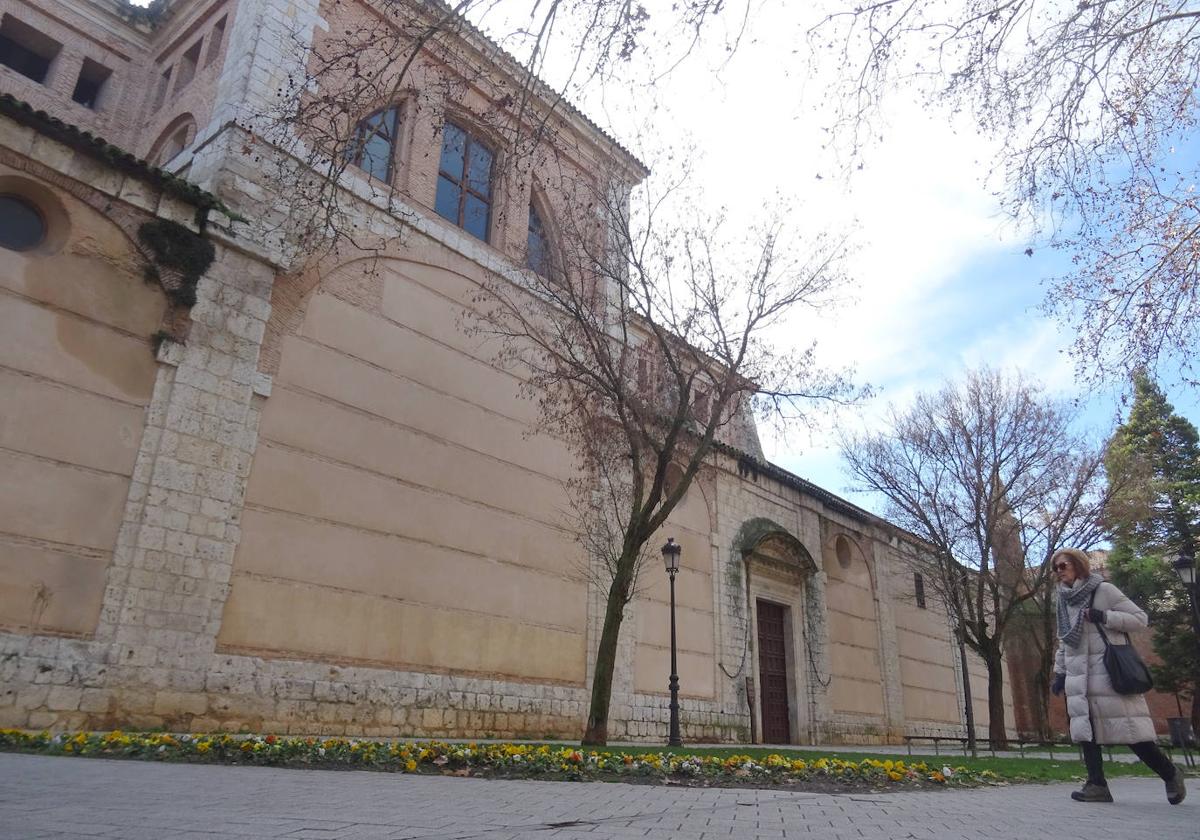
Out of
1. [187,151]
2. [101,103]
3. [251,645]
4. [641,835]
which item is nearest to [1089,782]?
[641,835]

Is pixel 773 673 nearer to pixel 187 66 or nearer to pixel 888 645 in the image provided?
pixel 888 645

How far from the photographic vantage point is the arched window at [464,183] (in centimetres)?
1476

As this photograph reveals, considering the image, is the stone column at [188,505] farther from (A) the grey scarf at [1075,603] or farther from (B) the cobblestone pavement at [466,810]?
(A) the grey scarf at [1075,603]

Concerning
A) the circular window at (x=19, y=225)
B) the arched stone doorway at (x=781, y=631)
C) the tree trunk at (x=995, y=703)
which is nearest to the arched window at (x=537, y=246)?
the circular window at (x=19, y=225)

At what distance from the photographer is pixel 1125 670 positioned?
5.21 metres

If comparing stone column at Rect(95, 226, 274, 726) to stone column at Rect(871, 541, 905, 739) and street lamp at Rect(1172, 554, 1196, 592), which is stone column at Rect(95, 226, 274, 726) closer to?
street lamp at Rect(1172, 554, 1196, 592)

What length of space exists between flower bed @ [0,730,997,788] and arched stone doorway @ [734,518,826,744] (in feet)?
39.2

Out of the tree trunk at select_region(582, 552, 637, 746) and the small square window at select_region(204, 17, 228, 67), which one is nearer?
the tree trunk at select_region(582, 552, 637, 746)

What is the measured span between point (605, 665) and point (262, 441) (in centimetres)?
541

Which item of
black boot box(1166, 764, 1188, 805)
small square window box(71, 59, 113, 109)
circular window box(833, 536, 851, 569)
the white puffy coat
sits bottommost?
black boot box(1166, 764, 1188, 805)

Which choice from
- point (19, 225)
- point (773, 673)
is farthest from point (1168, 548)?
point (19, 225)

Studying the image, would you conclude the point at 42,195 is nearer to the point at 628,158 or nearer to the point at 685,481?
the point at 685,481

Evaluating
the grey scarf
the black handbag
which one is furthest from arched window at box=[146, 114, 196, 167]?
the black handbag

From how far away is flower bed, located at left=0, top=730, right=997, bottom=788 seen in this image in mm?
6172
